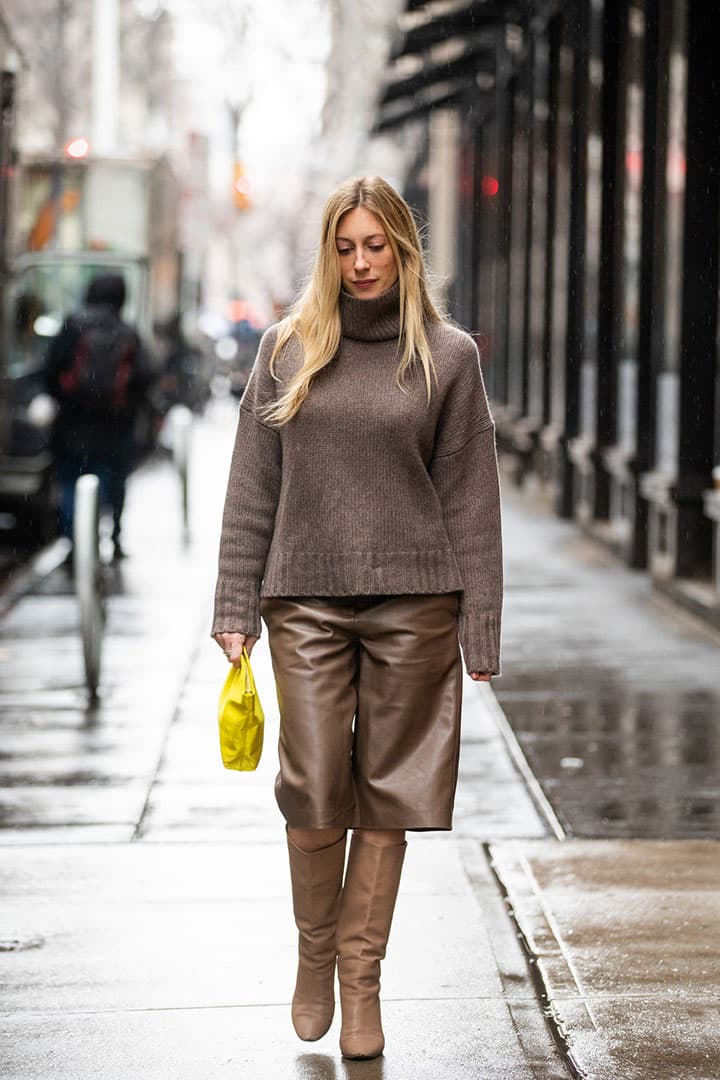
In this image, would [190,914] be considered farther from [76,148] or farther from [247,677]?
[76,148]

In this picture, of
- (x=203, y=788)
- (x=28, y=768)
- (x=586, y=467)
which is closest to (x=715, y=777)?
(x=203, y=788)

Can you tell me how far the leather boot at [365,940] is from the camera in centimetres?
453

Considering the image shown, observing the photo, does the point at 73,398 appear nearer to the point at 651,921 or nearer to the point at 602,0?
the point at 602,0

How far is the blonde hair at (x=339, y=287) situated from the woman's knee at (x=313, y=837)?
922 mm

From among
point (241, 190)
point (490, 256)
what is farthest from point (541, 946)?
point (241, 190)

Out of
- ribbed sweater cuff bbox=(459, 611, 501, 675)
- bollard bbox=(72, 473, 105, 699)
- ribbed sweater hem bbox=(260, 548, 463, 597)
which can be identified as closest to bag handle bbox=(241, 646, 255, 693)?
ribbed sweater hem bbox=(260, 548, 463, 597)

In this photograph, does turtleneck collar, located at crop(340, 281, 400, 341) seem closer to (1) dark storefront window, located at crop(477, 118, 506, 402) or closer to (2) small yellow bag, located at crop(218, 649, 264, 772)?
(2) small yellow bag, located at crop(218, 649, 264, 772)

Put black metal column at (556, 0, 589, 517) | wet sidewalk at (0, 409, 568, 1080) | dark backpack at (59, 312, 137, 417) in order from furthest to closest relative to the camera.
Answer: black metal column at (556, 0, 589, 517), dark backpack at (59, 312, 137, 417), wet sidewalk at (0, 409, 568, 1080)

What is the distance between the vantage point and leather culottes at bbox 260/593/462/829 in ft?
14.6

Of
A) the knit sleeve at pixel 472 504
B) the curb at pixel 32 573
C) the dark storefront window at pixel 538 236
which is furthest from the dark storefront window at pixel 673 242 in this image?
the knit sleeve at pixel 472 504

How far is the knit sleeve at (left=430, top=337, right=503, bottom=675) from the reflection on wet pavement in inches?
87.3

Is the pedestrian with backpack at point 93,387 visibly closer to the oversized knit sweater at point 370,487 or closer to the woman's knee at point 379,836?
the oversized knit sweater at point 370,487

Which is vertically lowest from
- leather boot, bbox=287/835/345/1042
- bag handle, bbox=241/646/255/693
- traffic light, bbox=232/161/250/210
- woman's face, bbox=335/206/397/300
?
leather boot, bbox=287/835/345/1042

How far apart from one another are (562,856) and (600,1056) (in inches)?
68.0
